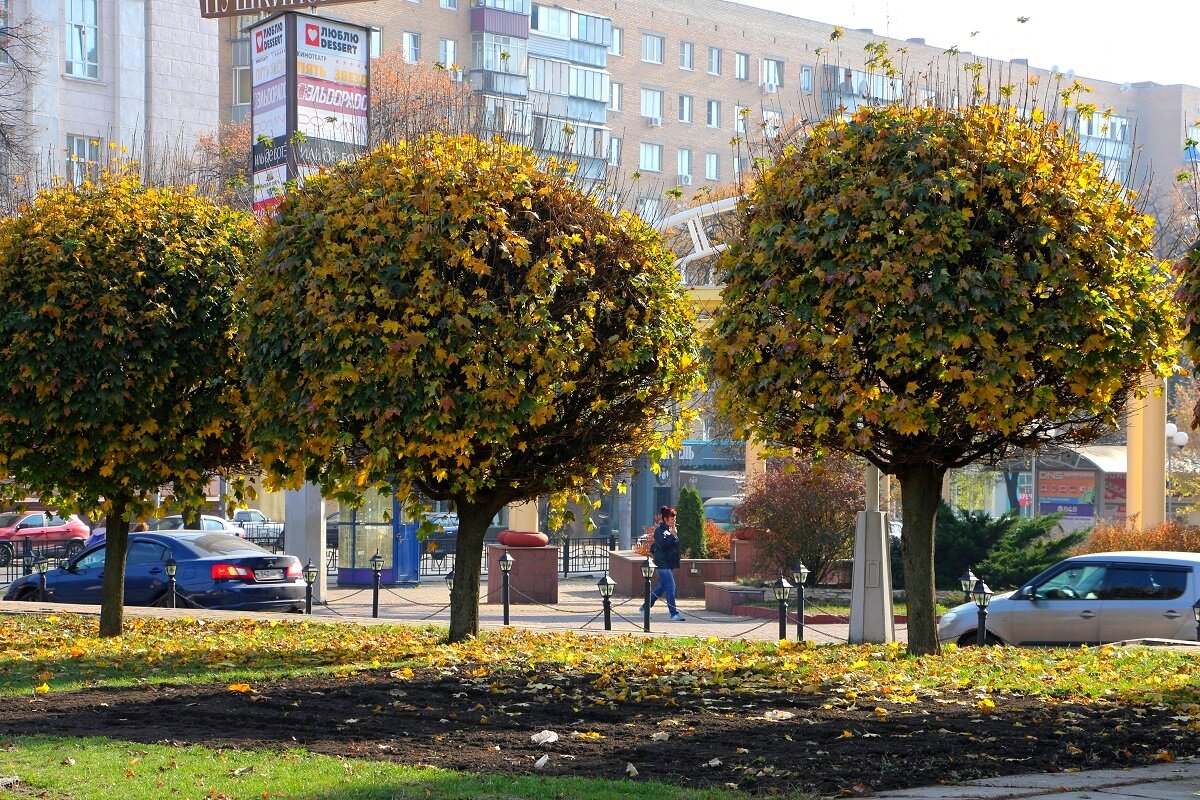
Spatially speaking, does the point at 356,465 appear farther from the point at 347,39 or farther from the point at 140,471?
the point at 347,39

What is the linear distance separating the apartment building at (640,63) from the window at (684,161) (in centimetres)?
7

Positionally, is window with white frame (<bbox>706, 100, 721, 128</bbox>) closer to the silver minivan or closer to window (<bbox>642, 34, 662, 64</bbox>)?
window (<bbox>642, 34, 662, 64</bbox>)

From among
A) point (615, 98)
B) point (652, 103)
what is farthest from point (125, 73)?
point (652, 103)

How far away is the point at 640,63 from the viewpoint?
74750 mm

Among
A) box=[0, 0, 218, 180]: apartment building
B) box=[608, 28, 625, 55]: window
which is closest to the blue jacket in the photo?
box=[0, 0, 218, 180]: apartment building

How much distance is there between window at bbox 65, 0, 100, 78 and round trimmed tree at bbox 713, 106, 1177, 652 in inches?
1746

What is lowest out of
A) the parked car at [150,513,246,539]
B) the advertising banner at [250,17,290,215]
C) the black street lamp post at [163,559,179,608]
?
the parked car at [150,513,246,539]

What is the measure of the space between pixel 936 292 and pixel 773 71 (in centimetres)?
7110

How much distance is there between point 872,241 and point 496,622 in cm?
993

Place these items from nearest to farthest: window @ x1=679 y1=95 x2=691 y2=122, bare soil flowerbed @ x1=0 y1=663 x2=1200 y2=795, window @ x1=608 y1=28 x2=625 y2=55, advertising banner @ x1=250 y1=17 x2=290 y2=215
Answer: bare soil flowerbed @ x1=0 y1=663 x2=1200 y2=795
advertising banner @ x1=250 y1=17 x2=290 y2=215
window @ x1=608 y1=28 x2=625 y2=55
window @ x1=679 y1=95 x2=691 y2=122

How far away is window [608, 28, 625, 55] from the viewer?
73625 mm

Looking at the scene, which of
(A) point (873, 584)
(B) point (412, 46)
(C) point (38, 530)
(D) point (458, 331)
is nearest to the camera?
(D) point (458, 331)

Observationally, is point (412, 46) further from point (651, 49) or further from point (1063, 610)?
point (1063, 610)

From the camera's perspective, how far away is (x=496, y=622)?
64.6ft
